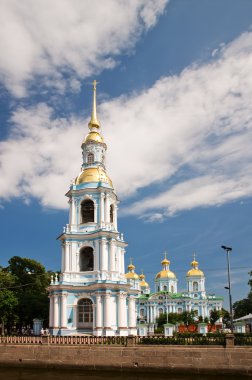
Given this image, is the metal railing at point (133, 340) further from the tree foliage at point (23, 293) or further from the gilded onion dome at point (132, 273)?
the gilded onion dome at point (132, 273)

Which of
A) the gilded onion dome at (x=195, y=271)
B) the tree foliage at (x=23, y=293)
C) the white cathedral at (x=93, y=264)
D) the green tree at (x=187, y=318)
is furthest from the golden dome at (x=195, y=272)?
the white cathedral at (x=93, y=264)

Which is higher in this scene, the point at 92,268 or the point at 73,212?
the point at 73,212

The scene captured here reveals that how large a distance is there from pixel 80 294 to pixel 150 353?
14642 mm

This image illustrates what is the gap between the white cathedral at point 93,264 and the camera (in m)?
35.4

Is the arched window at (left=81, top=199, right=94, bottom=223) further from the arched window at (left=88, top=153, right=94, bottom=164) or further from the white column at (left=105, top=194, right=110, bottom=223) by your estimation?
the arched window at (left=88, top=153, right=94, bottom=164)

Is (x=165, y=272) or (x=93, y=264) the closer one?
(x=93, y=264)

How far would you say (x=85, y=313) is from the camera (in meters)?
36.3

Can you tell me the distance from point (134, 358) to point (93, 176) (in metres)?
21.7

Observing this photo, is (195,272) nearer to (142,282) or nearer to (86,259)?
(142,282)

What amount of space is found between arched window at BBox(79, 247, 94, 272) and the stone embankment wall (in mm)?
Answer: 14251

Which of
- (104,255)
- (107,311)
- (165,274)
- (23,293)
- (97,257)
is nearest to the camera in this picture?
(107,311)

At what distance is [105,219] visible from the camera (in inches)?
1539

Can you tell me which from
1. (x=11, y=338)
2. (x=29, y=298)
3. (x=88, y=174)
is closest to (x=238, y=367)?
(x=11, y=338)

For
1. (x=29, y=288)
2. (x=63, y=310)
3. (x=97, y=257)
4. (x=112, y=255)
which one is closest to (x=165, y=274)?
A: (x=29, y=288)
